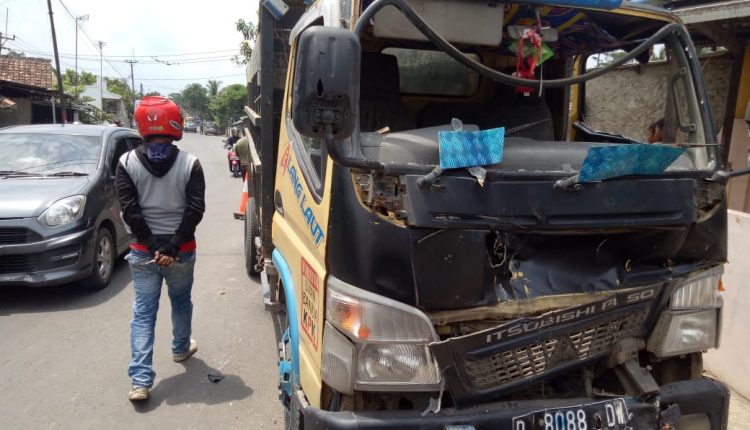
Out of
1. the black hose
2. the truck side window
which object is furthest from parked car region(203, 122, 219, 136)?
the black hose

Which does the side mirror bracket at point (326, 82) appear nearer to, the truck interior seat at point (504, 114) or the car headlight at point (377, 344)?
the car headlight at point (377, 344)

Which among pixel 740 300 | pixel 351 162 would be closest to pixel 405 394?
pixel 351 162

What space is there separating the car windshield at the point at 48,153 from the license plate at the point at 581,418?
5.16m

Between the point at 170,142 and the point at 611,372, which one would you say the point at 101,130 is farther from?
the point at 611,372

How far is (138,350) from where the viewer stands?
3.37 meters

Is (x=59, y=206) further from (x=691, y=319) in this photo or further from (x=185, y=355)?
(x=691, y=319)

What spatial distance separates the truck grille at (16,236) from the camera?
4660 millimetres

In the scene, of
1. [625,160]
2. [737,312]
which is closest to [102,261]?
[625,160]

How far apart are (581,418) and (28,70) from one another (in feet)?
100

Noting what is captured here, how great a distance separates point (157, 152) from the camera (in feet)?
11.0

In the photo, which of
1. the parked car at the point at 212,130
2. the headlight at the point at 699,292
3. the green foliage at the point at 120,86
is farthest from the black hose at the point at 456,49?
the green foliage at the point at 120,86

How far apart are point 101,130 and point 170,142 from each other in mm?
3362

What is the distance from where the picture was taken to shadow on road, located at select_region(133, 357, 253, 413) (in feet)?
11.1

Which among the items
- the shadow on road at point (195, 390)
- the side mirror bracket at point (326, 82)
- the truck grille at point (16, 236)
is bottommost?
the shadow on road at point (195, 390)
